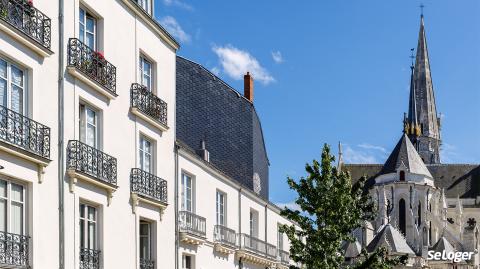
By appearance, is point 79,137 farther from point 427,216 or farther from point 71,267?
point 427,216

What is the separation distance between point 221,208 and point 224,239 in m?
1.27

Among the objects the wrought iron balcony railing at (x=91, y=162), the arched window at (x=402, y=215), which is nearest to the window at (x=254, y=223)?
the wrought iron balcony railing at (x=91, y=162)

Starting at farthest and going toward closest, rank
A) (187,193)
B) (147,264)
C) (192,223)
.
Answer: (187,193) < (192,223) < (147,264)

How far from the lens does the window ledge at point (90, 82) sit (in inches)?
721

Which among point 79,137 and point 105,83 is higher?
point 105,83

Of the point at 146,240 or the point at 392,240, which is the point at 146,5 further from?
the point at 392,240

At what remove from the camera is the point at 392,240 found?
361 feet

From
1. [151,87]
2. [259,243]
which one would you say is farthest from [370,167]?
[151,87]

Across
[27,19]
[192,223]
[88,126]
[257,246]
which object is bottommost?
[257,246]

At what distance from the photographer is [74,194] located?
18328 mm

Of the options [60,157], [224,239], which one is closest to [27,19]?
[60,157]

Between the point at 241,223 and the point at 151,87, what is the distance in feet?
33.9

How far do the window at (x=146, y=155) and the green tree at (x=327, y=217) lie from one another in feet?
21.0

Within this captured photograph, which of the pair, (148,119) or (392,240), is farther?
(392,240)
